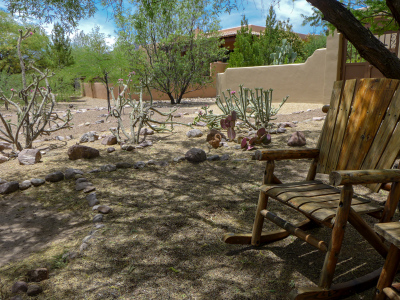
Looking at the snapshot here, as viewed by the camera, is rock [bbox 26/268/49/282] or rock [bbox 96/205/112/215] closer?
rock [bbox 26/268/49/282]

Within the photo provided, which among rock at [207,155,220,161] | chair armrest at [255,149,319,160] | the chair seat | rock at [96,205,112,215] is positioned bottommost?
rock at [96,205,112,215]

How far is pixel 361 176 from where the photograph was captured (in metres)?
1.66

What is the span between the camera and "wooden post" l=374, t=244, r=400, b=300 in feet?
5.15

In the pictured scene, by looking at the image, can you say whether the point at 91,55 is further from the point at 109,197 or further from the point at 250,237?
the point at 250,237

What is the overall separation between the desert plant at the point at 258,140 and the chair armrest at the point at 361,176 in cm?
317

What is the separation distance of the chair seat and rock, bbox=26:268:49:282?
1.49 meters

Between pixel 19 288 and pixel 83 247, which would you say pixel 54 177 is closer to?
pixel 83 247

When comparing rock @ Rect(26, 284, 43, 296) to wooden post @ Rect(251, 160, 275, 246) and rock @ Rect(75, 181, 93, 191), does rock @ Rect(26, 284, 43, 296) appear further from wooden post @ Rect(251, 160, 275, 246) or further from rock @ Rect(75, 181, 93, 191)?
rock @ Rect(75, 181, 93, 191)

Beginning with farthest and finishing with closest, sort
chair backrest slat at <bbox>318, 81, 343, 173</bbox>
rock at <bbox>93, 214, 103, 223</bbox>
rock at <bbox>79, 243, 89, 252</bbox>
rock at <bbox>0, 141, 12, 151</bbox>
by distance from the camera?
rock at <bbox>0, 141, 12, 151</bbox> < rock at <bbox>93, 214, 103, 223</bbox> < chair backrest slat at <bbox>318, 81, 343, 173</bbox> < rock at <bbox>79, 243, 89, 252</bbox>

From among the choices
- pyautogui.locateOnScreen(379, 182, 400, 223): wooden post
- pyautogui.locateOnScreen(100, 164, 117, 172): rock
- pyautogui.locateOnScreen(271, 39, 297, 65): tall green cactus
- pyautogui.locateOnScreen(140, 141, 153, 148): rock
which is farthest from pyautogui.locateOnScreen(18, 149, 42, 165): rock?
pyautogui.locateOnScreen(271, 39, 297, 65): tall green cactus

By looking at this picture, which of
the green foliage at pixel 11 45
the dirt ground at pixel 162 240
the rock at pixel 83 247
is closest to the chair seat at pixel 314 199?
the dirt ground at pixel 162 240

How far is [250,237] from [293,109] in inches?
314

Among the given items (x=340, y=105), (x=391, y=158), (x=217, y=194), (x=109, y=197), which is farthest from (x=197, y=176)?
(x=391, y=158)

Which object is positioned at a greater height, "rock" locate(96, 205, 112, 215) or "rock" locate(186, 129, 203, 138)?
"rock" locate(186, 129, 203, 138)
